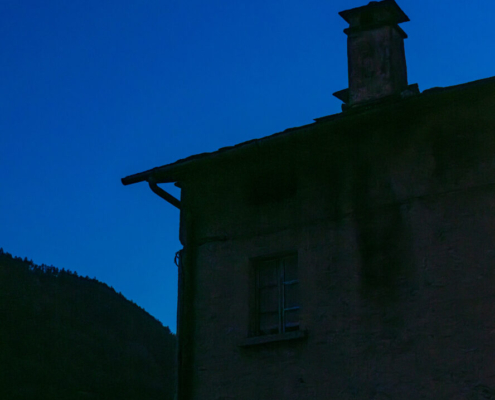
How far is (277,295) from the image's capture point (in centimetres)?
1096

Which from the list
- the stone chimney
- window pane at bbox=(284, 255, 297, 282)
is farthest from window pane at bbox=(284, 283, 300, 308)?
the stone chimney

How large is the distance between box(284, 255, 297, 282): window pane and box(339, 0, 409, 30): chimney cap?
143 inches

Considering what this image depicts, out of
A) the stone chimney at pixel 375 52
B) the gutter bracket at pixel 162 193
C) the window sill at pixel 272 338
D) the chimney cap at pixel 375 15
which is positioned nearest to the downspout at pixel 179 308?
the gutter bracket at pixel 162 193

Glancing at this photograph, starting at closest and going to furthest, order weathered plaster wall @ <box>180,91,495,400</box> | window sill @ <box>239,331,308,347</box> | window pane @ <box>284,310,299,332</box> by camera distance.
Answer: weathered plaster wall @ <box>180,91,495,400</box> → window sill @ <box>239,331,308,347</box> → window pane @ <box>284,310,299,332</box>

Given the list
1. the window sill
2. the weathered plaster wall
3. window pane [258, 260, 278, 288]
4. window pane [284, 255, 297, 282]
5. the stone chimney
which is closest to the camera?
the weathered plaster wall

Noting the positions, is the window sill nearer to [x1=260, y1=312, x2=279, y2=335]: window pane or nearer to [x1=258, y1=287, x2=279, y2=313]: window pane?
[x1=260, y1=312, x2=279, y2=335]: window pane

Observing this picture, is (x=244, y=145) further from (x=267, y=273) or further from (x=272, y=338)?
(x=272, y=338)

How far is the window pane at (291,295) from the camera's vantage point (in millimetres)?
10776

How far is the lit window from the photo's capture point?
10.8 metres

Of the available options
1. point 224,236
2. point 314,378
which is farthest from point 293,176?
point 314,378

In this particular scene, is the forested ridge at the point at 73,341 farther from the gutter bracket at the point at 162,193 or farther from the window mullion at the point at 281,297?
the window mullion at the point at 281,297

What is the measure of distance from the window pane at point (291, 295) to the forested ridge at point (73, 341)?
20786 millimetres

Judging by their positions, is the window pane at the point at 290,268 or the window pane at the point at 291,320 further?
the window pane at the point at 290,268

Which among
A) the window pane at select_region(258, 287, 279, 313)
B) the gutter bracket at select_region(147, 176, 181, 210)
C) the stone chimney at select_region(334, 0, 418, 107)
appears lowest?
the window pane at select_region(258, 287, 279, 313)
